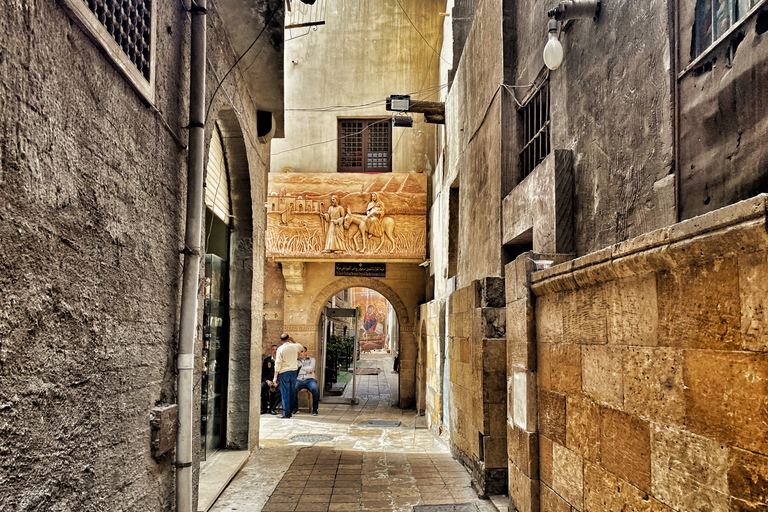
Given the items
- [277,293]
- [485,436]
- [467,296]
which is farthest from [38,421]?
[277,293]

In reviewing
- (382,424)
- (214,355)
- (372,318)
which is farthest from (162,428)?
(372,318)

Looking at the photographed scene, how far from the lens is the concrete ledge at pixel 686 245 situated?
5.56ft

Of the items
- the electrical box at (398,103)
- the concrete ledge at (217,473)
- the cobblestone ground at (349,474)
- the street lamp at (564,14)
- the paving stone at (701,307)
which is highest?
the electrical box at (398,103)

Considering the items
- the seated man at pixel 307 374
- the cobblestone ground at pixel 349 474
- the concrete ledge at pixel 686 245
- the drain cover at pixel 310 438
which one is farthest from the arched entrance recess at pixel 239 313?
the seated man at pixel 307 374

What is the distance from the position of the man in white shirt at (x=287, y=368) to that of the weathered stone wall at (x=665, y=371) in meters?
8.50

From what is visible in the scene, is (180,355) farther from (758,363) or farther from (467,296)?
(467,296)

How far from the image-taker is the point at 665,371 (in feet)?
7.15

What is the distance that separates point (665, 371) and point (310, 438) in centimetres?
820

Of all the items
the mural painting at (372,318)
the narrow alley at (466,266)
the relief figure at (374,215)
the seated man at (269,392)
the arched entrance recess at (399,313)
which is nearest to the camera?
the narrow alley at (466,266)

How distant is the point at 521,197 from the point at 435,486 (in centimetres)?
318

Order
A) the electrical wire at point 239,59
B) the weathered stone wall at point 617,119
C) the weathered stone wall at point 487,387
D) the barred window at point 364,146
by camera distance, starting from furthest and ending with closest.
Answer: the barred window at point 364,146, the weathered stone wall at point 487,387, the electrical wire at point 239,59, the weathered stone wall at point 617,119

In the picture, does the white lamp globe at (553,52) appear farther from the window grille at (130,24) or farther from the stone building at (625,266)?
the window grille at (130,24)

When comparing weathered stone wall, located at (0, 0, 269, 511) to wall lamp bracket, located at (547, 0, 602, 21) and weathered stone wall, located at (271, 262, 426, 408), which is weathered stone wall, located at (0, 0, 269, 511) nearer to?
wall lamp bracket, located at (547, 0, 602, 21)

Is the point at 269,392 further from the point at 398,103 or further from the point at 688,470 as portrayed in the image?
the point at 688,470
